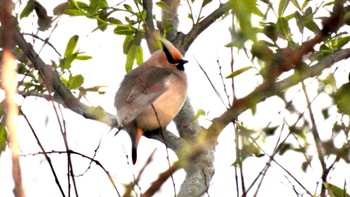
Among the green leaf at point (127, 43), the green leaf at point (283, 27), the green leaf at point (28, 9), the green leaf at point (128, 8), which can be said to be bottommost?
the green leaf at point (283, 27)

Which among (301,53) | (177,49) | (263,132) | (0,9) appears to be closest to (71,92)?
(177,49)

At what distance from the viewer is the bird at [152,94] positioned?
3764 millimetres

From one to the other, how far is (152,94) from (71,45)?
0.83 m

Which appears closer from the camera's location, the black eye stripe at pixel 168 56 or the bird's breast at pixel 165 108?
the bird's breast at pixel 165 108

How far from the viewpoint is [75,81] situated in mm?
3309

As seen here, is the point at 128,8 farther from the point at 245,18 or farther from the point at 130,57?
the point at 245,18

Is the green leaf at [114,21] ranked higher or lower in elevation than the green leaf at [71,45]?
higher

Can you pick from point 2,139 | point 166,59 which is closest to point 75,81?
point 2,139

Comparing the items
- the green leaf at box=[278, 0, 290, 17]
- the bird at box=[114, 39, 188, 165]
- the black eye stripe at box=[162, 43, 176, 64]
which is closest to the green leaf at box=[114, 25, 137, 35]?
the bird at box=[114, 39, 188, 165]

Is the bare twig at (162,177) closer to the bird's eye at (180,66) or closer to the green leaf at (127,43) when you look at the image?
the green leaf at (127,43)

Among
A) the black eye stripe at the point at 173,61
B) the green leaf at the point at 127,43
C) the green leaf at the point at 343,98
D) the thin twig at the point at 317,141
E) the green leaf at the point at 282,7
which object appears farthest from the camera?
the black eye stripe at the point at 173,61

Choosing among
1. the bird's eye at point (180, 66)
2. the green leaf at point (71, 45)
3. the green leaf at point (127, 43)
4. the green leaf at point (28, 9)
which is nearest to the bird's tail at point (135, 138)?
the green leaf at point (127, 43)

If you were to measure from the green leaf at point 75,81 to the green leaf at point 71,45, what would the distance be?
145mm

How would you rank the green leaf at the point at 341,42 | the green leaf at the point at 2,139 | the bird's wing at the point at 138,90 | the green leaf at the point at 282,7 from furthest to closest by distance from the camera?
the bird's wing at the point at 138,90, the green leaf at the point at 2,139, the green leaf at the point at 341,42, the green leaf at the point at 282,7
